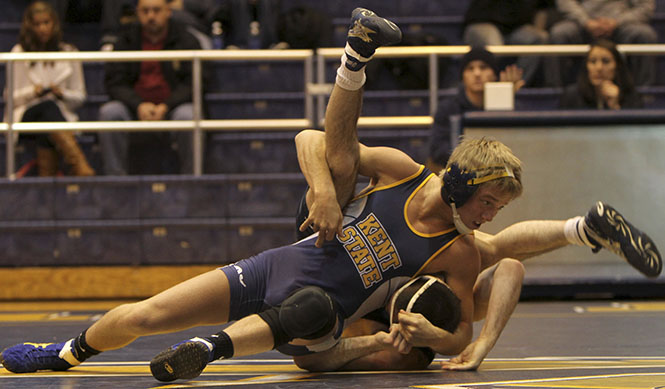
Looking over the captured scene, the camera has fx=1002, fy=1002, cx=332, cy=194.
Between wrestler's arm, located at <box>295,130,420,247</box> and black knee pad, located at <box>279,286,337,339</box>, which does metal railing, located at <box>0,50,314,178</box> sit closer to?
wrestler's arm, located at <box>295,130,420,247</box>

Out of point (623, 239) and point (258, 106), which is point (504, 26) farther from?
point (623, 239)

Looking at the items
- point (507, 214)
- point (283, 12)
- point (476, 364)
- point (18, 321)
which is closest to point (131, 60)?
point (283, 12)

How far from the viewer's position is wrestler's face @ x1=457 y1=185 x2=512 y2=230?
3723 millimetres

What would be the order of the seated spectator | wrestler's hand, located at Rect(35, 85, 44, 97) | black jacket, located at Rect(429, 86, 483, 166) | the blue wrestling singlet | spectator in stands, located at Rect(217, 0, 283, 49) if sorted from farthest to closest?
spectator in stands, located at Rect(217, 0, 283, 49) → the seated spectator → wrestler's hand, located at Rect(35, 85, 44, 97) → black jacket, located at Rect(429, 86, 483, 166) → the blue wrestling singlet

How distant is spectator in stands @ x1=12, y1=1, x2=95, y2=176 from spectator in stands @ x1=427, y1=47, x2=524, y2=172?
9.27ft

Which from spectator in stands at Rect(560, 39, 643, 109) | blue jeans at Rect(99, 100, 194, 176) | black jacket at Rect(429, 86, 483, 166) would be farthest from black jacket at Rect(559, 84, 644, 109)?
blue jeans at Rect(99, 100, 194, 176)

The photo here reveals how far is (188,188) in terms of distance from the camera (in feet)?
25.5

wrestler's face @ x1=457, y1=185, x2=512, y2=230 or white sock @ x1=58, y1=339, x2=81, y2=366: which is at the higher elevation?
wrestler's face @ x1=457, y1=185, x2=512, y2=230

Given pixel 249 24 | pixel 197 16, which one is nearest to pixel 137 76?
pixel 249 24

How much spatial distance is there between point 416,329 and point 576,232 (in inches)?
37.2

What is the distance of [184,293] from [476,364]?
3.74 ft

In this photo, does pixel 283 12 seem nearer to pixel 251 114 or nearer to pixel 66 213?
pixel 251 114

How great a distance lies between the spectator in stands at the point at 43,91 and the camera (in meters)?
8.18

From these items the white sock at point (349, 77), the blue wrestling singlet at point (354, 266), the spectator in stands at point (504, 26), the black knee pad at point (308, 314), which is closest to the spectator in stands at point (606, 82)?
the spectator in stands at point (504, 26)
